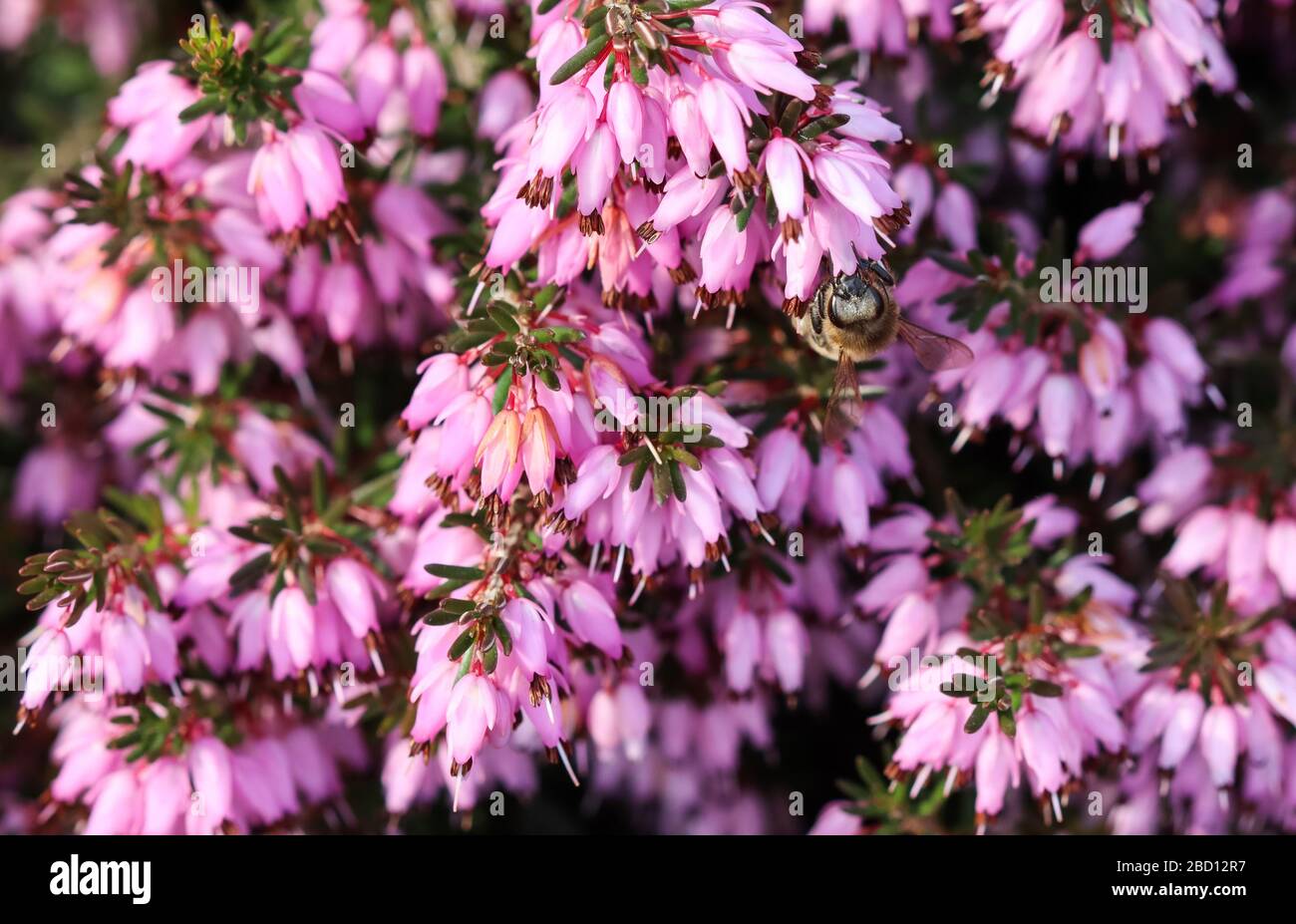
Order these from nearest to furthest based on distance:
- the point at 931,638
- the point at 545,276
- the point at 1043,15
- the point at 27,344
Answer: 1. the point at 545,276
2. the point at 1043,15
3. the point at 931,638
4. the point at 27,344

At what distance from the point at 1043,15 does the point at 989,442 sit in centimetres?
171

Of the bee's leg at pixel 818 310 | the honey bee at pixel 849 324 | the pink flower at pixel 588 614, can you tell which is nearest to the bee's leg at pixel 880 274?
the honey bee at pixel 849 324

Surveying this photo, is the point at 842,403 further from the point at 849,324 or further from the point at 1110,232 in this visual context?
the point at 1110,232

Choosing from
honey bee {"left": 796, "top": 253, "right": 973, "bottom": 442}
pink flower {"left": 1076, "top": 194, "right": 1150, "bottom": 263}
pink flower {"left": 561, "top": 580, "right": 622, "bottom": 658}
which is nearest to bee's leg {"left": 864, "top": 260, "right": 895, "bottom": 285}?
honey bee {"left": 796, "top": 253, "right": 973, "bottom": 442}

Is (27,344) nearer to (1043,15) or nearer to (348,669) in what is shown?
(348,669)

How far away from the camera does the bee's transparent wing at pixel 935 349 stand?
11.1 feet

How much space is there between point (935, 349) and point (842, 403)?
0.34 m

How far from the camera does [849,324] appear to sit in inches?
125

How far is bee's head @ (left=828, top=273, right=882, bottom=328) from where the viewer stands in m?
3.16

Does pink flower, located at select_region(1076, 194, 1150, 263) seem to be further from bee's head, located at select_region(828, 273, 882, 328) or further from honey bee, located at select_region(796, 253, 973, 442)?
bee's head, located at select_region(828, 273, 882, 328)

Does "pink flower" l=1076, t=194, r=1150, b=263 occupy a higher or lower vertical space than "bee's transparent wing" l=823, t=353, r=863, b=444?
higher

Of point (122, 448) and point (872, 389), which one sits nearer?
point (872, 389)
